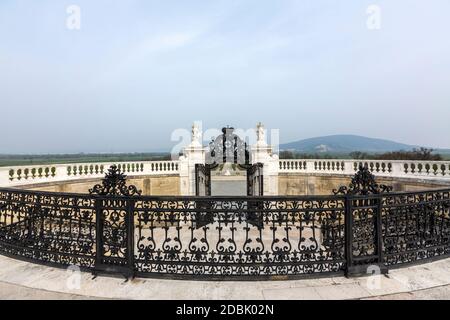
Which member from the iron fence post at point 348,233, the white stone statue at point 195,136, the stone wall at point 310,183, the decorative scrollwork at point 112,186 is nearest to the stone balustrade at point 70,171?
the white stone statue at point 195,136

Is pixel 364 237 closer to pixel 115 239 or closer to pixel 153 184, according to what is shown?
pixel 115 239

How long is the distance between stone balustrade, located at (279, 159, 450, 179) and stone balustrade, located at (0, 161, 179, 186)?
779 cm

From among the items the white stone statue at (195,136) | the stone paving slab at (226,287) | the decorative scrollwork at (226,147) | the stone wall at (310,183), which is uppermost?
the white stone statue at (195,136)

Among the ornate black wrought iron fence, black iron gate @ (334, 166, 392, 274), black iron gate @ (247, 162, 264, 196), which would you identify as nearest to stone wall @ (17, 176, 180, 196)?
black iron gate @ (247, 162, 264, 196)

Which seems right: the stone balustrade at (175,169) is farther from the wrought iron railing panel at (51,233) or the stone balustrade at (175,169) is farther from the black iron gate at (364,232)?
the black iron gate at (364,232)

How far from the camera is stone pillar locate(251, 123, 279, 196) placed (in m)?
16.3

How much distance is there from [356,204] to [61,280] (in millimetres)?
5192

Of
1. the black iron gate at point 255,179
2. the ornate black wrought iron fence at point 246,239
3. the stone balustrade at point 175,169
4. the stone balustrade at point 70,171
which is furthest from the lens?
the stone balustrade at point 175,169

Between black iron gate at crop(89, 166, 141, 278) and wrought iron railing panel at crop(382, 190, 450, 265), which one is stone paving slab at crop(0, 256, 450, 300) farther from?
wrought iron railing panel at crop(382, 190, 450, 265)

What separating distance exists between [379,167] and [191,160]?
1054 centimetres

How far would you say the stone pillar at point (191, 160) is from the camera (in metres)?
16.0

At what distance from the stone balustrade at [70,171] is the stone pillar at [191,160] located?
602 millimetres

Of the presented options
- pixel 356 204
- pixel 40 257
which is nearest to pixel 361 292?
pixel 356 204
